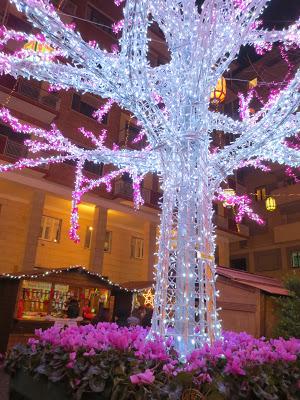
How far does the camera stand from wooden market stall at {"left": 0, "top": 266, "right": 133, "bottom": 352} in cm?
1077

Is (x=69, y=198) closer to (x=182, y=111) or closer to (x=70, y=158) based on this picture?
(x=70, y=158)

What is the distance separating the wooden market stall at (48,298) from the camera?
35.3ft

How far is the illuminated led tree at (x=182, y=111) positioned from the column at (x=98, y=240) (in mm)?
11718

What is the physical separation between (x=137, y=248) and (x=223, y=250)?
585 cm

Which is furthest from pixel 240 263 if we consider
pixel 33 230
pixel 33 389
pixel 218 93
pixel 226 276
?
pixel 33 389

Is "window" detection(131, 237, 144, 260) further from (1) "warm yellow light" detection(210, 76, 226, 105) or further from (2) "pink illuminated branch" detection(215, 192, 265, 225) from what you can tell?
(1) "warm yellow light" detection(210, 76, 226, 105)

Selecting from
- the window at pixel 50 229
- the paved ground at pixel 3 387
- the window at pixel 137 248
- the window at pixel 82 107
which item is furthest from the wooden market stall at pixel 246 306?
the window at pixel 82 107

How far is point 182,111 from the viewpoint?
4961 mm

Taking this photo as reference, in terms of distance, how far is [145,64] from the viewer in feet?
12.5

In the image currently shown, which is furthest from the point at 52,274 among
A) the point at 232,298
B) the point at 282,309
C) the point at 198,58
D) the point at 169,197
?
the point at 198,58

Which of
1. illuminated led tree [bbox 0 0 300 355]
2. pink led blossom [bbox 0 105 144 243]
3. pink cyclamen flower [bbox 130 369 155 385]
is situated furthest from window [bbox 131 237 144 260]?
pink cyclamen flower [bbox 130 369 155 385]

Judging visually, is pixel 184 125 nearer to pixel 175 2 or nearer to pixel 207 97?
pixel 207 97

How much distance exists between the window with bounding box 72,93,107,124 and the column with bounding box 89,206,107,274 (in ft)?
16.2

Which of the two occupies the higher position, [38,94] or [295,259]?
[38,94]
